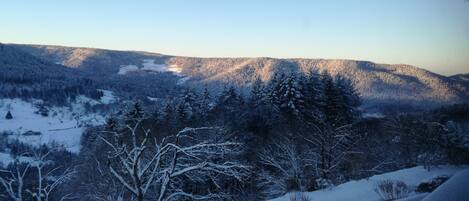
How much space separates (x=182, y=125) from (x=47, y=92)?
160 m

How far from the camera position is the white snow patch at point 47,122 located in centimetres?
12429

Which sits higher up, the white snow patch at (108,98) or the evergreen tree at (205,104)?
the evergreen tree at (205,104)

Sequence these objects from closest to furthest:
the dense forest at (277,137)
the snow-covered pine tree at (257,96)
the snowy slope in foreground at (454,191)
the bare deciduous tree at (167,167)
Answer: the snowy slope in foreground at (454,191) → the bare deciduous tree at (167,167) → the dense forest at (277,137) → the snow-covered pine tree at (257,96)

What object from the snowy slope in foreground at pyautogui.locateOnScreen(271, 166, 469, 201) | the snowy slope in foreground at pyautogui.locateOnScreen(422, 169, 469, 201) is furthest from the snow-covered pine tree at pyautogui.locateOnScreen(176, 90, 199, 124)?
the snowy slope in foreground at pyautogui.locateOnScreen(422, 169, 469, 201)

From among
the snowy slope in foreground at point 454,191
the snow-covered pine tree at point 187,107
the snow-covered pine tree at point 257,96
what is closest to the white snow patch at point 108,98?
the snow-covered pine tree at point 187,107

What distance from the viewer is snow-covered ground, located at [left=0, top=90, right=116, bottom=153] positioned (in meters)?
125

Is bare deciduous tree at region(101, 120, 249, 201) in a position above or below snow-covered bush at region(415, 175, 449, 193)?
above

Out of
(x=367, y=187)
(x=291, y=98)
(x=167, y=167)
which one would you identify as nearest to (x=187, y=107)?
(x=291, y=98)

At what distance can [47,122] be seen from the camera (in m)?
→ 147

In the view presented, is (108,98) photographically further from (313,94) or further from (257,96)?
(313,94)

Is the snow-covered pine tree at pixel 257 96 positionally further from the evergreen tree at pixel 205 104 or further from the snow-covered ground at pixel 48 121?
the snow-covered ground at pixel 48 121

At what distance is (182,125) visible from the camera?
36562mm

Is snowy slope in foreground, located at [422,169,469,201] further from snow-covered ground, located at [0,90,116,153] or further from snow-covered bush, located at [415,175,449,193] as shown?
snow-covered ground, located at [0,90,116,153]

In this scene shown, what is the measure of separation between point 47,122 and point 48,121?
143cm
